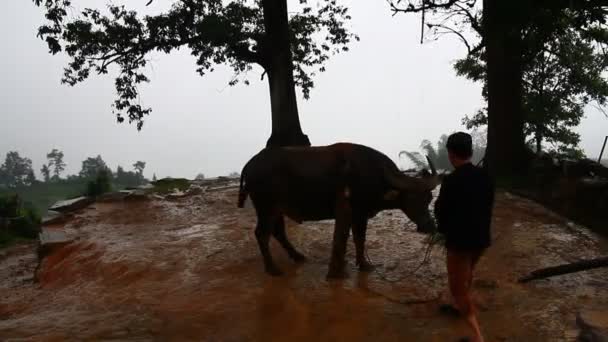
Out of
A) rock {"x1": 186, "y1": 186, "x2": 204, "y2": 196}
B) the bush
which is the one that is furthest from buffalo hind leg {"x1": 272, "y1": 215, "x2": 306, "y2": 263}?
the bush

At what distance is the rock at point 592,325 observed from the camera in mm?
3389

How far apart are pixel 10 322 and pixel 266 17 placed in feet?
36.1

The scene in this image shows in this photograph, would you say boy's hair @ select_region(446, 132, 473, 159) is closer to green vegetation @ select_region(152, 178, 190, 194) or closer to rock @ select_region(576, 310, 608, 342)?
rock @ select_region(576, 310, 608, 342)

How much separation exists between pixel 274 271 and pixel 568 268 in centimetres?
325

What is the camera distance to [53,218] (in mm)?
10539

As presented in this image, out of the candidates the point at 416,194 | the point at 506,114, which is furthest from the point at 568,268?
the point at 506,114

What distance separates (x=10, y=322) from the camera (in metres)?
4.88

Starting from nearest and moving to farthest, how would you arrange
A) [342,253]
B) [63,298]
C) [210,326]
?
[210,326] → [342,253] → [63,298]

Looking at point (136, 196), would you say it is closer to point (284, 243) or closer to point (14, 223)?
point (14, 223)

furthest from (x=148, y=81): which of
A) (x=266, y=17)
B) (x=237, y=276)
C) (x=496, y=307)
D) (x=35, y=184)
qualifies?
(x=35, y=184)

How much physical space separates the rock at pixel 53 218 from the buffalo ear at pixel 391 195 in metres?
8.63

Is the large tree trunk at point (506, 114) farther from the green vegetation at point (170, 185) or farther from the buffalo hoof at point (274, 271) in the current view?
the green vegetation at point (170, 185)

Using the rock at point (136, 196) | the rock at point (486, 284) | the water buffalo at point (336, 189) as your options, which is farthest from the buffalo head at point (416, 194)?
the rock at point (136, 196)

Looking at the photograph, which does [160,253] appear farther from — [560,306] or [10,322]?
[560,306]
